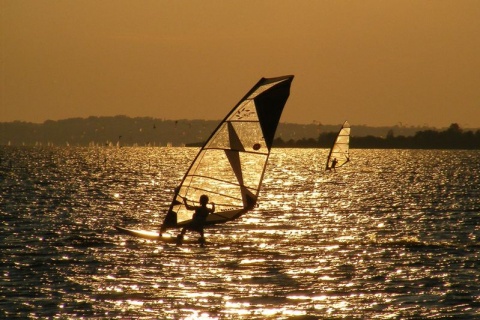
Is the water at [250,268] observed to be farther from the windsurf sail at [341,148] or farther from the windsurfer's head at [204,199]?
the windsurf sail at [341,148]

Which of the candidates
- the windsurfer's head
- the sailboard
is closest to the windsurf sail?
the sailboard

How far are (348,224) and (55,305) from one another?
24534mm

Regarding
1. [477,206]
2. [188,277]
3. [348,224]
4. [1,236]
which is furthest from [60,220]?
[477,206]

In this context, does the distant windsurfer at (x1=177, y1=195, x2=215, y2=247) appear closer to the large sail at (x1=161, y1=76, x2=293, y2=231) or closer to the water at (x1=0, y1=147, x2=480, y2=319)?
the large sail at (x1=161, y1=76, x2=293, y2=231)

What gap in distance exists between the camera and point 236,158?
27656mm

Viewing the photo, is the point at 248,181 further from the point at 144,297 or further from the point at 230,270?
the point at 144,297

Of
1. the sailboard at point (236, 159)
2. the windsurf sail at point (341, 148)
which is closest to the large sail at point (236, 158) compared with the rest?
the sailboard at point (236, 159)

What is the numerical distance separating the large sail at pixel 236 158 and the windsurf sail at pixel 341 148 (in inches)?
2500

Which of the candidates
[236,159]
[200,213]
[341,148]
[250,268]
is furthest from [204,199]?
[341,148]

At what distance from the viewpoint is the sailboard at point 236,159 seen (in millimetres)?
26781

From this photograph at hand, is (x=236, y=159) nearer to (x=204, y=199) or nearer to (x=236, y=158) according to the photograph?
(x=236, y=158)

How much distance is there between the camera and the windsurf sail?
93.8 m

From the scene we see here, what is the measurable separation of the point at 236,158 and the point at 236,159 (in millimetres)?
34

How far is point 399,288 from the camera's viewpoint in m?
24.2
